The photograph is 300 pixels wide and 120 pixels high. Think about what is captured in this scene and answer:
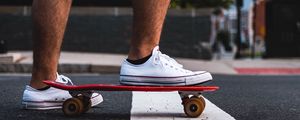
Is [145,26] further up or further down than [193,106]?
further up

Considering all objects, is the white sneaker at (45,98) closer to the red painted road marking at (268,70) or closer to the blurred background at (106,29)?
the red painted road marking at (268,70)

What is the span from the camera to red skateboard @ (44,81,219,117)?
282 cm

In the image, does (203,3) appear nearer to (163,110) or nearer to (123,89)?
(163,110)

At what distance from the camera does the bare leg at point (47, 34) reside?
9.95 feet

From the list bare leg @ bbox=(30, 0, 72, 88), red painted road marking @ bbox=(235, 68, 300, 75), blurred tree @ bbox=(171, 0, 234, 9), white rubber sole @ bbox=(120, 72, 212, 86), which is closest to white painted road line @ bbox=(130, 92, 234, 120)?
white rubber sole @ bbox=(120, 72, 212, 86)

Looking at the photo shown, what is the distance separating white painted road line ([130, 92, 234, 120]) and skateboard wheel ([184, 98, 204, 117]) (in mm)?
30

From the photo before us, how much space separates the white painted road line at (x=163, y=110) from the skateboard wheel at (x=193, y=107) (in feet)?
0.10

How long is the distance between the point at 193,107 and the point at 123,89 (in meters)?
0.34

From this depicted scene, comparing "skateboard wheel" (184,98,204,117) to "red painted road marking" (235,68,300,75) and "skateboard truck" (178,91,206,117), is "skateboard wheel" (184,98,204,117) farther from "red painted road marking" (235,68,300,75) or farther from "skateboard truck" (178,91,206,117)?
"red painted road marking" (235,68,300,75)

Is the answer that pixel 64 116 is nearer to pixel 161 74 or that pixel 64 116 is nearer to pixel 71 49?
pixel 161 74

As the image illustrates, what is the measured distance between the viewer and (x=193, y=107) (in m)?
2.85

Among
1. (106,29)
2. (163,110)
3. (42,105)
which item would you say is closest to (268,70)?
(106,29)

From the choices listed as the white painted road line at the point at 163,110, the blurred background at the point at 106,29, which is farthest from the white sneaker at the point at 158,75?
the blurred background at the point at 106,29

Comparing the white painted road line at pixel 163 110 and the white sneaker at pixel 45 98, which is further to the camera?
the white sneaker at pixel 45 98
